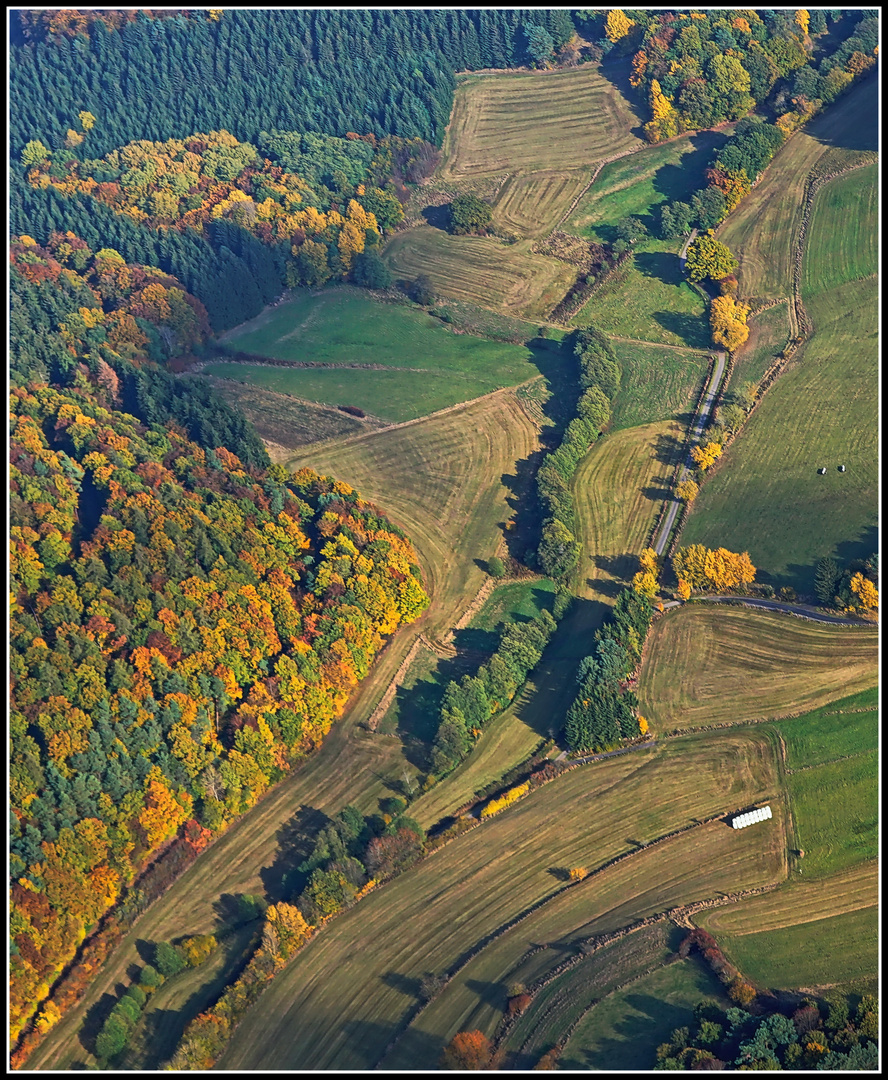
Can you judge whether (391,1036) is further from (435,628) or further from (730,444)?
(730,444)

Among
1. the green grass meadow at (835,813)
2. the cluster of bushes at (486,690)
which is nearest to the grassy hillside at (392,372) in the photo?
the cluster of bushes at (486,690)

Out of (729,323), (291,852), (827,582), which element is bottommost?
(291,852)

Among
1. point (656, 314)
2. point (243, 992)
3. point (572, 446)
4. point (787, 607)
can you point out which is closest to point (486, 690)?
point (787, 607)

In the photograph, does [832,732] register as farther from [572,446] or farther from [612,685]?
[572,446]

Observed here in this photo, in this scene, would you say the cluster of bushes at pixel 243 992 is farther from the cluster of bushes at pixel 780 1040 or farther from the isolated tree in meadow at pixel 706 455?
the isolated tree in meadow at pixel 706 455

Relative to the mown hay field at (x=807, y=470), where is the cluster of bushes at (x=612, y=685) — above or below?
below

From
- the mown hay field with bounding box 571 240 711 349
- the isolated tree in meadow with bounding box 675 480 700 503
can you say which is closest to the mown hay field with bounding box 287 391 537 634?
the mown hay field with bounding box 571 240 711 349
